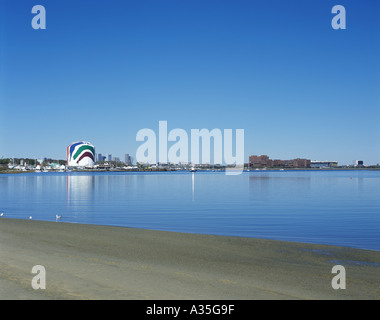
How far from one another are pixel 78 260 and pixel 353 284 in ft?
21.2

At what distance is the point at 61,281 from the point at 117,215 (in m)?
17.7

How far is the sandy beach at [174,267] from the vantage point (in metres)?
7.20

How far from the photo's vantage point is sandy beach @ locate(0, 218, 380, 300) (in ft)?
23.6

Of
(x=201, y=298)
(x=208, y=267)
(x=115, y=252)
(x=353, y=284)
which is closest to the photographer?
(x=201, y=298)

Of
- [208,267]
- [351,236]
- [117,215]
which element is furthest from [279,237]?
[117,215]

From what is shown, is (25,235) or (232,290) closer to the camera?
(232,290)

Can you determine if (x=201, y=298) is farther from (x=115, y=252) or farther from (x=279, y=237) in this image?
(x=279, y=237)

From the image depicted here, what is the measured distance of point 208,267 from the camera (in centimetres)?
994

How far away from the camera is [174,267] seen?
9750 millimetres
